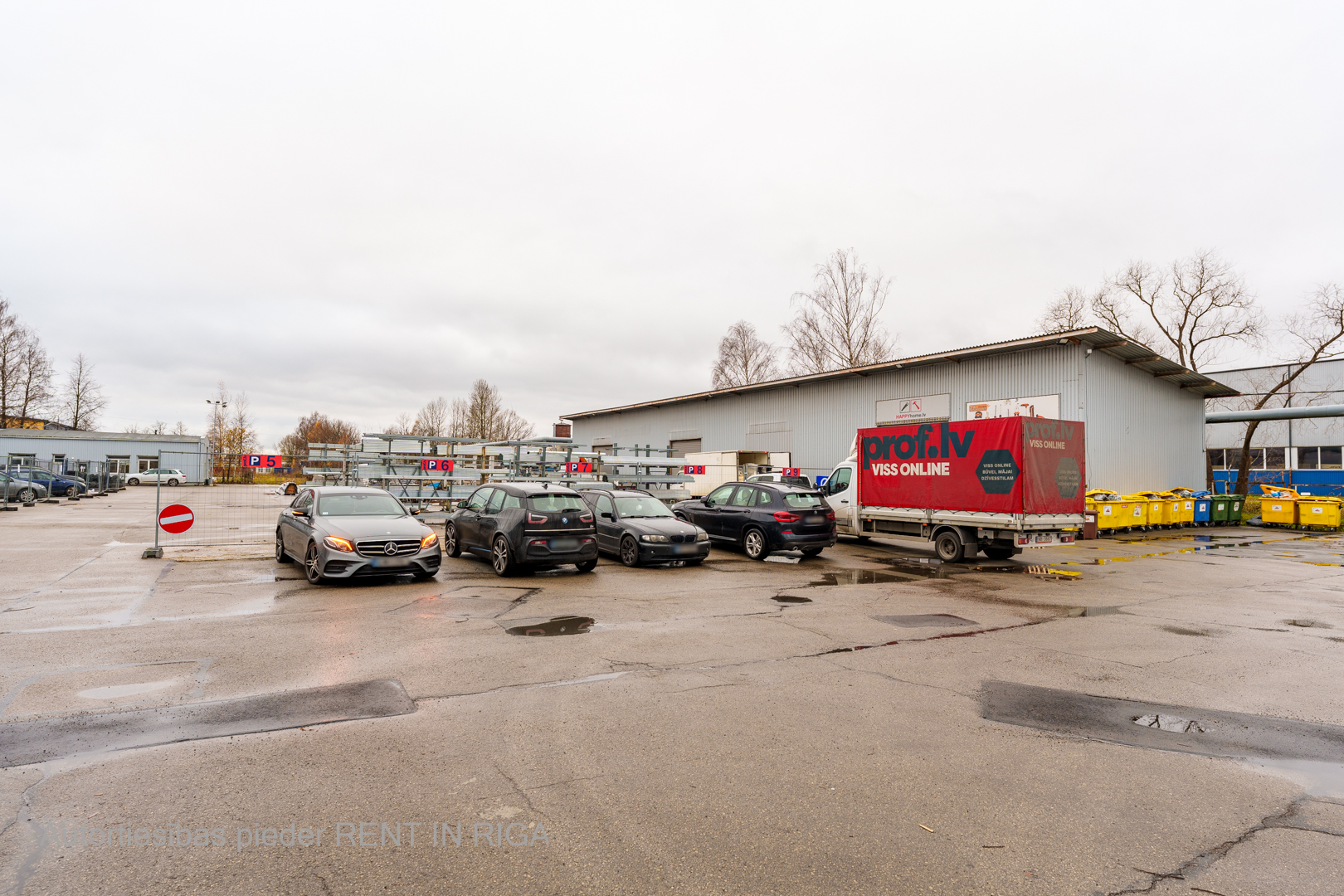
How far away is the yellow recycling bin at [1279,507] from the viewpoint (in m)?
26.1

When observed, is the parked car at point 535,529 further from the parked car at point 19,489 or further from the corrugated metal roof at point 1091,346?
the parked car at point 19,489

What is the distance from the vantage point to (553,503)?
1175 cm

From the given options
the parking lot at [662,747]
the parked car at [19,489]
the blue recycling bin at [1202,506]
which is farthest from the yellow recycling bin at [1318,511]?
the parked car at [19,489]

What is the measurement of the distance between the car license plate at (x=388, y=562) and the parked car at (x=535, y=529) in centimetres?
171

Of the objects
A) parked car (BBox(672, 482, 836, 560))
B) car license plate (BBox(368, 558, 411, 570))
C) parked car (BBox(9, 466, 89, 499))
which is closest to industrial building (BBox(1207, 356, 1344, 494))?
parked car (BBox(672, 482, 836, 560))

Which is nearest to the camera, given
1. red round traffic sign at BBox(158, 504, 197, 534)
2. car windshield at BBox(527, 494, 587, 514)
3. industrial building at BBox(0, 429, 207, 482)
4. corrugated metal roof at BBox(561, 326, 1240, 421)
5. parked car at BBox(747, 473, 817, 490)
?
car windshield at BBox(527, 494, 587, 514)

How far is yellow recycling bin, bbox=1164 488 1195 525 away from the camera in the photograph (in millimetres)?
24391

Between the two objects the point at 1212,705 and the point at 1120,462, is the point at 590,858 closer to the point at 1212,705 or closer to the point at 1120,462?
the point at 1212,705

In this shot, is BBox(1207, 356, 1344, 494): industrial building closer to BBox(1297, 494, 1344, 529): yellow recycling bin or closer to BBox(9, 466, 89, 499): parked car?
BBox(1297, 494, 1344, 529): yellow recycling bin

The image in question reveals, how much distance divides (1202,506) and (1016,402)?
10.2m

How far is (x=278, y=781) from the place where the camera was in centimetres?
377

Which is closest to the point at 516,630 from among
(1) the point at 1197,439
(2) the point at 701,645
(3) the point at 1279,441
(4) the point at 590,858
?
(2) the point at 701,645

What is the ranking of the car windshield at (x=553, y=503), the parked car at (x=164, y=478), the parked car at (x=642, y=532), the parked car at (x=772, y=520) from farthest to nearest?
the parked car at (x=164, y=478) < the parked car at (x=772, y=520) < the parked car at (x=642, y=532) < the car windshield at (x=553, y=503)

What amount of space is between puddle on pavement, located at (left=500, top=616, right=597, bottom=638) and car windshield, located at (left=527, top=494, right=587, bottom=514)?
3546mm
